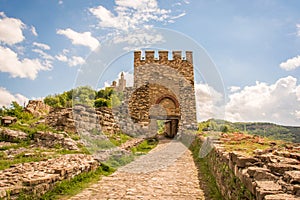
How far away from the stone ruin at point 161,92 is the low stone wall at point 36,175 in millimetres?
11341

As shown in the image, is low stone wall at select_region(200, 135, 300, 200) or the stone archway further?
the stone archway

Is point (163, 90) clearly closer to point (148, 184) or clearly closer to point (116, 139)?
point (116, 139)

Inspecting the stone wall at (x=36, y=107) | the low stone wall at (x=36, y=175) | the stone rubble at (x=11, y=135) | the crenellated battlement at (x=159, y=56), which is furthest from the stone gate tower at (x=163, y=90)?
the low stone wall at (x=36, y=175)

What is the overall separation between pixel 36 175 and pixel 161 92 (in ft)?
49.3

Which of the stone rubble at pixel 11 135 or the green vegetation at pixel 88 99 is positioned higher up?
the green vegetation at pixel 88 99

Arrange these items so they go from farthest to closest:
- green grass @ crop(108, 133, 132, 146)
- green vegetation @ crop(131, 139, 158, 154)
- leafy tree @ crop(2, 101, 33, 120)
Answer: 1. leafy tree @ crop(2, 101, 33, 120)
2. green vegetation @ crop(131, 139, 158, 154)
3. green grass @ crop(108, 133, 132, 146)

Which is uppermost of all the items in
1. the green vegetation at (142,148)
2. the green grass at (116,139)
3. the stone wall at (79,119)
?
the stone wall at (79,119)

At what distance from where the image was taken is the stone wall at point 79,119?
10023 millimetres

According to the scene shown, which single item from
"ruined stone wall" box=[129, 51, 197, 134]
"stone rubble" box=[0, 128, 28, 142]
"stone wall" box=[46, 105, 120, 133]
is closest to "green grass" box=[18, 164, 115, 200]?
"stone rubble" box=[0, 128, 28, 142]

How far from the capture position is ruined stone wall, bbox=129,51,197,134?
17.9m

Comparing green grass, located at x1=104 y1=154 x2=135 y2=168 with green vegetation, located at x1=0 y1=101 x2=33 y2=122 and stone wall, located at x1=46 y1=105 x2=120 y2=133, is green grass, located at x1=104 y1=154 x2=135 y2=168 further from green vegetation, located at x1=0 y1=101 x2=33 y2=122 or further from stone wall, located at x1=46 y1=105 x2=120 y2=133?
green vegetation, located at x1=0 y1=101 x2=33 y2=122

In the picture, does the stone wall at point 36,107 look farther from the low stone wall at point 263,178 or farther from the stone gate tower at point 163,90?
the low stone wall at point 263,178

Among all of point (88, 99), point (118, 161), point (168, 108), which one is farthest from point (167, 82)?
point (118, 161)

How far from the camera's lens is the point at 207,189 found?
4996 millimetres
